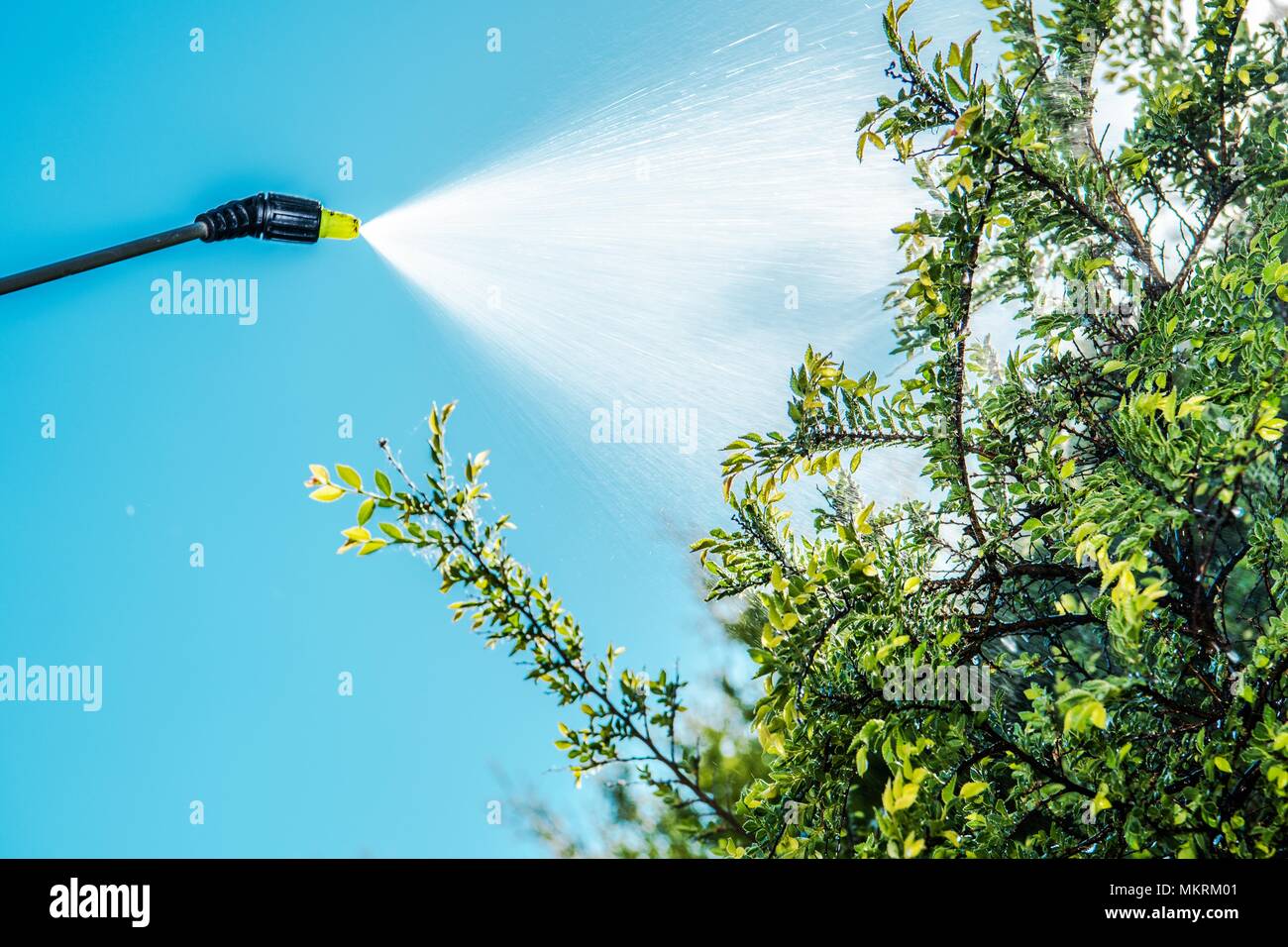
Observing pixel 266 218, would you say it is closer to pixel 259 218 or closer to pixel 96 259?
pixel 259 218

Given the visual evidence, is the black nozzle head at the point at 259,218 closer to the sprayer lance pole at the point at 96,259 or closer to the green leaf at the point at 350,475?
the sprayer lance pole at the point at 96,259

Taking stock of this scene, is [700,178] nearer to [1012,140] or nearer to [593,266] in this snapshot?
[593,266]

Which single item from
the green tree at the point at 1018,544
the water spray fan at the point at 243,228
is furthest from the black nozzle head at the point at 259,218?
the green tree at the point at 1018,544

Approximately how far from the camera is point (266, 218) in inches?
80.6

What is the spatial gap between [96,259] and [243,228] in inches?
12.3

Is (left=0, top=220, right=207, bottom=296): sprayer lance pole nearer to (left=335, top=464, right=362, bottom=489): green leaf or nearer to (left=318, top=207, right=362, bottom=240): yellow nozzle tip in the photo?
(left=318, top=207, right=362, bottom=240): yellow nozzle tip

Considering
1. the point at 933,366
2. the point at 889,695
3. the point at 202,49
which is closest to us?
the point at 889,695

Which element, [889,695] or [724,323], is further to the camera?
[724,323]

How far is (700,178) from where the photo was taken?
10.4ft

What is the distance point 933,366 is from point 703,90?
1.91 metres

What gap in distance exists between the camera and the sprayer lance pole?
184 cm
